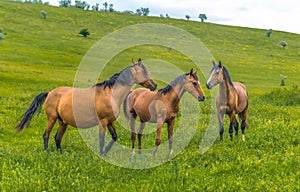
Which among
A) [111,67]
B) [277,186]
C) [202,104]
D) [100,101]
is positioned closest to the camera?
[277,186]

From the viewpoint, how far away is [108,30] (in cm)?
10669

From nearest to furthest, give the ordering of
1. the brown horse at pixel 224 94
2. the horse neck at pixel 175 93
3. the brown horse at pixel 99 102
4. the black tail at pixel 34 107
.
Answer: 1. the brown horse at pixel 99 102
2. the horse neck at pixel 175 93
3. the black tail at pixel 34 107
4. the brown horse at pixel 224 94

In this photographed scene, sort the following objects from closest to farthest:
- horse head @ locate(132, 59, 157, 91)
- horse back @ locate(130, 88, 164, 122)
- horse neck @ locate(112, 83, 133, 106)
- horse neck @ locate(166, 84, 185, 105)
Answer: horse neck @ locate(112, 83, 133, 106)
horse head @ locate(132, 59, 157, 91)
horse neck @ locate(166, 84, 185, 105)
horse back @ locate(130, 88, 164, 122)

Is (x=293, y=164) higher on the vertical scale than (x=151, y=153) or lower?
higher

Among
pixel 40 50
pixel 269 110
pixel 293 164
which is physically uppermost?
pixel 293 164

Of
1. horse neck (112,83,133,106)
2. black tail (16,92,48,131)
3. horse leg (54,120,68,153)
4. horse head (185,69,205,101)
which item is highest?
horse head (185,69,205,101)

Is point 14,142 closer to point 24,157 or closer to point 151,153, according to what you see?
point 24,157

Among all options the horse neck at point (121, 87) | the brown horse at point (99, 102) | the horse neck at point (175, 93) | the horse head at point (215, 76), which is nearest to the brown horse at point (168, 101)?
the horse neck at point (175, 93)

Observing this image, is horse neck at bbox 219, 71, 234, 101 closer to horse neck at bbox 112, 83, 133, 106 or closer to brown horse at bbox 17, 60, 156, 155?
brown horse at bbox 17, 60, 156, 155

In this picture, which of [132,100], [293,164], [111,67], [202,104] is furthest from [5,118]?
[111,67]

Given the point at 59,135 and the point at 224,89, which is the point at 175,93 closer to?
the point at 224,89

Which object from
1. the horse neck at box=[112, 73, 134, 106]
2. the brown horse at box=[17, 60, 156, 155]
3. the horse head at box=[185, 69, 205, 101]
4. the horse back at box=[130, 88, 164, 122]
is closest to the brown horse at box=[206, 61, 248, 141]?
the horse head at box=[185, 69, 205, 101]

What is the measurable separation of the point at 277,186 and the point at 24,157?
24.1ft

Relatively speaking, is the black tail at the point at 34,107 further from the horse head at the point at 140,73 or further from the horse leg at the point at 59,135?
the horse head at the point at 140,73
